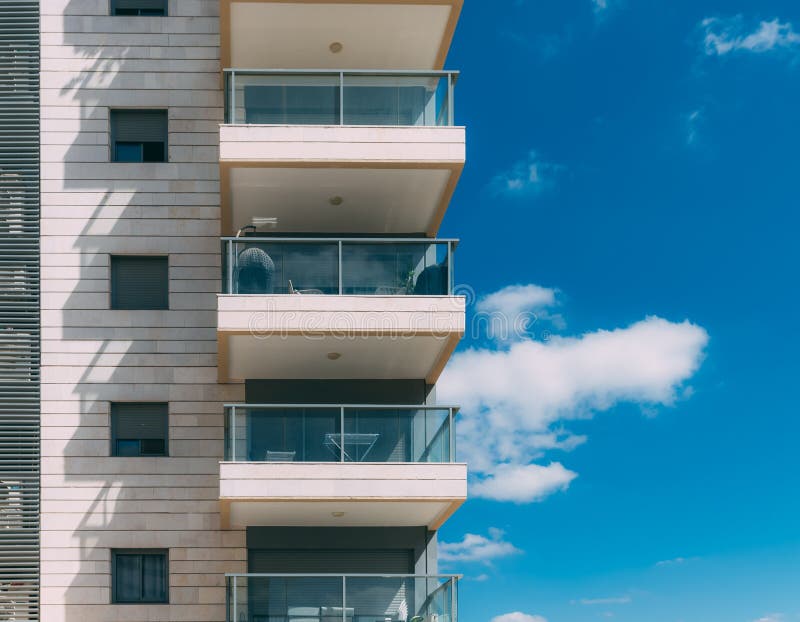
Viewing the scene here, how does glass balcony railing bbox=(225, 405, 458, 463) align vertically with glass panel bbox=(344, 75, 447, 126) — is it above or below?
below

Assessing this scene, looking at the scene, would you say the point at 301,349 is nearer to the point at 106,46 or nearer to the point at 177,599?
the point at 177,599

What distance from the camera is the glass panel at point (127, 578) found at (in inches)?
653

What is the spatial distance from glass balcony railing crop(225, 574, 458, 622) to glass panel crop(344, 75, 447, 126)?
263 inches

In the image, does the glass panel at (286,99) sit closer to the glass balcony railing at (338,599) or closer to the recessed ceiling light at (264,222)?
the recessed ceiling light at (264,222)

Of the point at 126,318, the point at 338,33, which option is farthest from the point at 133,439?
the point at 338,33

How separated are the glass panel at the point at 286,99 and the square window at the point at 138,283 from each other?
10.0 ft

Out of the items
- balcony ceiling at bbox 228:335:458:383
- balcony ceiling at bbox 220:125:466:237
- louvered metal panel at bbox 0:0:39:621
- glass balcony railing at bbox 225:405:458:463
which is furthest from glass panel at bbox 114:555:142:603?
balcony ceiling at bbox 220:125:466:237

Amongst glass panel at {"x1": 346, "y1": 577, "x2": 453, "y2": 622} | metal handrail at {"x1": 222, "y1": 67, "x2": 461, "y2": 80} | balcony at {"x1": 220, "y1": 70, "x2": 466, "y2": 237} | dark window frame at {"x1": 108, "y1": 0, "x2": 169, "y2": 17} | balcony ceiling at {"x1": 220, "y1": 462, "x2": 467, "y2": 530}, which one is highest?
dark window frame at {"x1": 108, "y1": 0, "x2": 169, "y2": 17}

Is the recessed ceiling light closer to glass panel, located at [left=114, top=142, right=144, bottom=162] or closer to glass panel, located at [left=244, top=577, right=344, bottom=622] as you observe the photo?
glass panel, located at [left=114, top=142, right=144, bottom=162]

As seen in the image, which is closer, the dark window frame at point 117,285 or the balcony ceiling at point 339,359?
the balcony ceiling at point 339,359

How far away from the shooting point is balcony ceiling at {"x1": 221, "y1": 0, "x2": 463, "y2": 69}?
16.9 metres

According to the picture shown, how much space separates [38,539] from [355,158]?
7.54 metres

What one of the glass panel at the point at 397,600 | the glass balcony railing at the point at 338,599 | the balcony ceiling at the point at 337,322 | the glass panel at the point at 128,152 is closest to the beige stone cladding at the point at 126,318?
the glass panel at the point at 128,152

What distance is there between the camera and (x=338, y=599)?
1470cm
